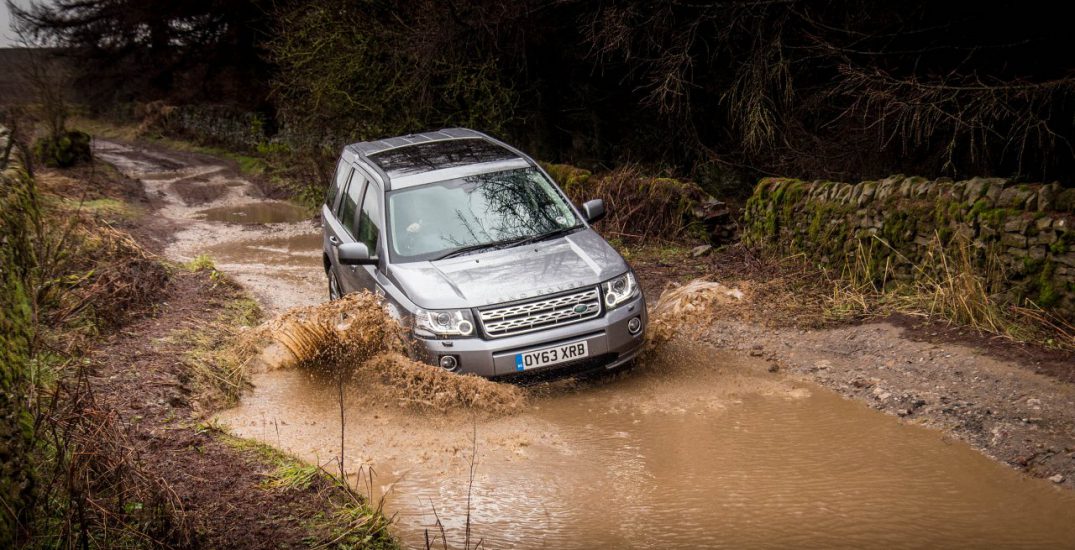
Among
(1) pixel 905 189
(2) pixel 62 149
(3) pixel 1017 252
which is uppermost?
(2) pixel 62 149

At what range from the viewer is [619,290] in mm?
7402

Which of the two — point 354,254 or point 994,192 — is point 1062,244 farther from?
point 354,254

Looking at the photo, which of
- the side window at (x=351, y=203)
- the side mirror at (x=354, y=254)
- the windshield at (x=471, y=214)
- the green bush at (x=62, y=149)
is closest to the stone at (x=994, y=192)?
the windshield at (x=471, y=214)

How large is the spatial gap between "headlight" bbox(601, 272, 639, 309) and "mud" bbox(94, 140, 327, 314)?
5694 mm

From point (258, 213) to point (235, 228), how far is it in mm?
2386

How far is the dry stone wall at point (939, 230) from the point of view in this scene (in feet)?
25.5

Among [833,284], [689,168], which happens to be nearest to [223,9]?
[689,168]

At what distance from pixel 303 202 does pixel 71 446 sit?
1813cm

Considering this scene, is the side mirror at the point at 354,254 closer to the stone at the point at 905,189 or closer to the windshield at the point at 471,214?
the windshield at the point at 471,214

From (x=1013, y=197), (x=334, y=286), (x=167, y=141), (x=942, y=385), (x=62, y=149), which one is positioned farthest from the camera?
(x=167, y=141)

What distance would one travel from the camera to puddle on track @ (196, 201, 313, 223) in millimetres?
20438

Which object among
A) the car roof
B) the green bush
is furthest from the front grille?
the green bush

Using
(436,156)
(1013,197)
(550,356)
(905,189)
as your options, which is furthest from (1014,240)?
(436,156)

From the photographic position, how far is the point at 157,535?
4.41m
